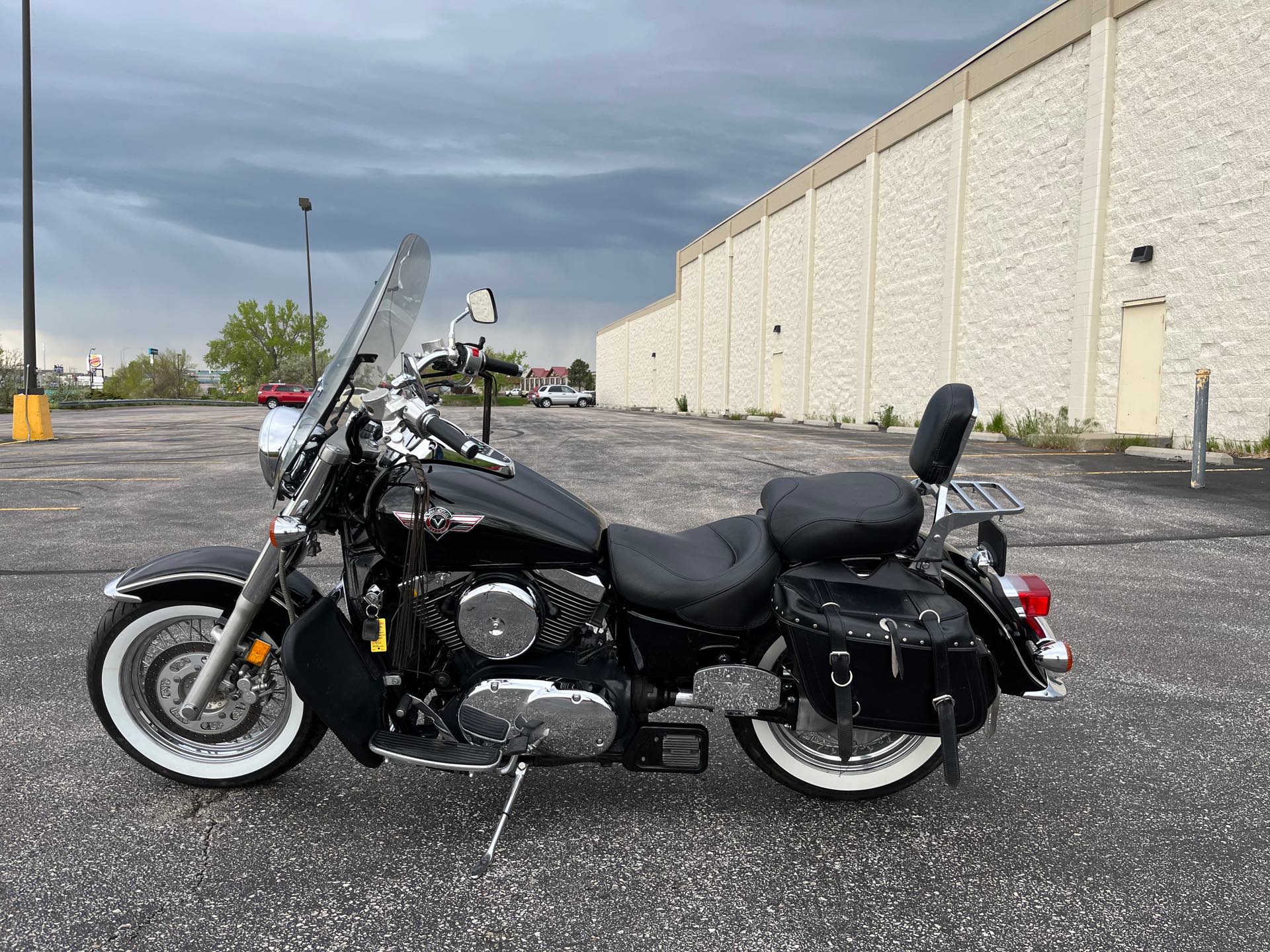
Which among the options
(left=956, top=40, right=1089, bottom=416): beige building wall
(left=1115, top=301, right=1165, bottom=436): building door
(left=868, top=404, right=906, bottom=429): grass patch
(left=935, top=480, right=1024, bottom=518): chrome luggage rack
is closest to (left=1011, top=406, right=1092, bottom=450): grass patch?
(left=956, top=40, right=1089, bottom=416): beige building wall

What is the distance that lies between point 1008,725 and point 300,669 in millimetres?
2750

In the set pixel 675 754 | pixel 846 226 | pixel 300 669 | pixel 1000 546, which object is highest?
pixel 846 226

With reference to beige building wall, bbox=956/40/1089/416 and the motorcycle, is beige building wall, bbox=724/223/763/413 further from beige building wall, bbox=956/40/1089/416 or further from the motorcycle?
the motorcycle

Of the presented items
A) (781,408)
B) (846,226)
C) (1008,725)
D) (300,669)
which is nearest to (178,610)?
(300,669)

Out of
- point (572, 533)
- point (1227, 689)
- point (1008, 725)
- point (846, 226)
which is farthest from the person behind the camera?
point (846, 226)

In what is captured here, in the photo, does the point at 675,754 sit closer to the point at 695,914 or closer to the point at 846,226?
the point at 695,914

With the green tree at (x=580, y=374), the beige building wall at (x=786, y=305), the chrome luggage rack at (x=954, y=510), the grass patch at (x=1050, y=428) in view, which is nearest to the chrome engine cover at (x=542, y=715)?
the chrome luggage rack at (x=954, y=510)

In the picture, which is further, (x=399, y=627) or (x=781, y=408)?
(x=781, y=408)

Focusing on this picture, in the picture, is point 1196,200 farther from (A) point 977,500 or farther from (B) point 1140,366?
(A) point 977,500

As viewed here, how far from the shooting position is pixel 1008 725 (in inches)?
136

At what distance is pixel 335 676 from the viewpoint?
249 cm

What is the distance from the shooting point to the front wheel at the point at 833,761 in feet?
8.91

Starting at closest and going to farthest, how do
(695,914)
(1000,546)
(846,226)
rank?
(695,914) → (1000,546) → (846,226)

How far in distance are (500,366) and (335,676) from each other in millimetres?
1046
